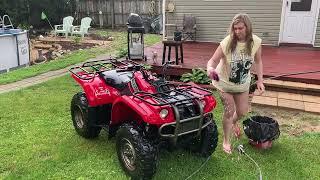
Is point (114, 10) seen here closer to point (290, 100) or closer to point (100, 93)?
point (290, 100)

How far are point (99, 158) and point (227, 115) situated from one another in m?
1.54

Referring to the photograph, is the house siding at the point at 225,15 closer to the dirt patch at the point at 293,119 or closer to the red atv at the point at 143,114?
the dirt patch at the point at 293,119

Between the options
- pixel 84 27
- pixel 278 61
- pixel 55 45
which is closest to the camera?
pixel 278 61

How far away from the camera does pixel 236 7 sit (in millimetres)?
10258

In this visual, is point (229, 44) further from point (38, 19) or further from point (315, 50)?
point (38, 19)

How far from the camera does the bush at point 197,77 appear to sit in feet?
22.6

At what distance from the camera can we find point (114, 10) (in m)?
18.1

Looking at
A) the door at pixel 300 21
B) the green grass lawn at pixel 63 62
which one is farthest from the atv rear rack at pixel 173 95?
the door at pixel 300 21

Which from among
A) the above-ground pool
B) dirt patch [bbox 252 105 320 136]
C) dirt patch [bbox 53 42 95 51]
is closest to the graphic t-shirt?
dirt patch [bbox 252 105 320 136]

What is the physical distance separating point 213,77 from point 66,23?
42.6 feet

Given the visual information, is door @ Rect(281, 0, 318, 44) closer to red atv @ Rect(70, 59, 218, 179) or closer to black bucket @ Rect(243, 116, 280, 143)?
black bucket @ Rect(243, 116, 280, 143)

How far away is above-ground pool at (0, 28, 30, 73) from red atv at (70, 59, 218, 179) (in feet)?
22.6

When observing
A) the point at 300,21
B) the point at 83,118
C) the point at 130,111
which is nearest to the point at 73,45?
the point at 300,21

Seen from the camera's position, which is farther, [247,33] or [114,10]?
[114,10]
